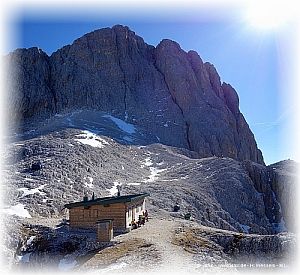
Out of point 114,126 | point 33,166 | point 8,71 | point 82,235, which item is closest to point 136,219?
point 82,235

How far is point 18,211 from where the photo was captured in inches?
1339

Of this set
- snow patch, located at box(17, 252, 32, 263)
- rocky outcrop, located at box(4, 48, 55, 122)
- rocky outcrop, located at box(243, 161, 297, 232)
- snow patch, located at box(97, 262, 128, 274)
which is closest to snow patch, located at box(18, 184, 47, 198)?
snow patch, located at box(17, 252, 32, 263)

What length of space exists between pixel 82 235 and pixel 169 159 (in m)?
46.7

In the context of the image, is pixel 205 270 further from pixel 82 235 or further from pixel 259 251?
pixel 82 235

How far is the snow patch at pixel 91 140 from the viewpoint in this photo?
2638 inches

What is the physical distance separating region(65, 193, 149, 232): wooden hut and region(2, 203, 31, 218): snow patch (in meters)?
5.13

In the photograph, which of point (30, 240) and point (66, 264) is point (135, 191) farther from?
point (66, 264)

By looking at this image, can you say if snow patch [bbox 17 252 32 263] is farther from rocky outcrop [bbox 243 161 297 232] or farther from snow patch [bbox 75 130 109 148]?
rocky outcrop [bbox 243 161 297 232]

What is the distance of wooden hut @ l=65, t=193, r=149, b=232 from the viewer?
29656mm

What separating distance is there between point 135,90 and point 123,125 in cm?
2078

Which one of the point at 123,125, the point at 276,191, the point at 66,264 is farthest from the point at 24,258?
the point at 123,125

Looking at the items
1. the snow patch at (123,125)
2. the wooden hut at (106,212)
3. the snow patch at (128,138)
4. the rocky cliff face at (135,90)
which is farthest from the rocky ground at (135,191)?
the rocky cliff face at (135,90)

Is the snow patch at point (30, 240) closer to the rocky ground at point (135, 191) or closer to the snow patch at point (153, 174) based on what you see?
the rocky ground at point (135, 191)

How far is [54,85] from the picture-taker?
10738cm
